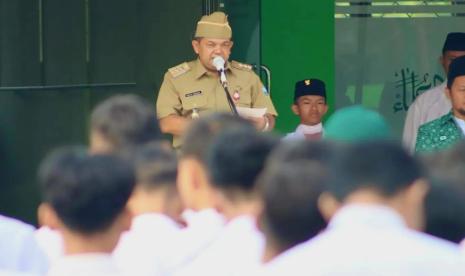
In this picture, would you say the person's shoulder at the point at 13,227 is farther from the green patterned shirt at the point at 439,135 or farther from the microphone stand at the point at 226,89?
Answer: the microphone stand at the point at 226,89

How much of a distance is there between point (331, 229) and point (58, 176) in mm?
723

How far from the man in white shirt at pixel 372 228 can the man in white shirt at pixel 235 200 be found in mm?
311

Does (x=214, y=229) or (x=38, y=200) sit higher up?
(x=214, y=229)

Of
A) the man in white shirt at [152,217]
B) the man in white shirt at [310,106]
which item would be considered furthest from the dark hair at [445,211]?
the man in white shirt at [310,106]

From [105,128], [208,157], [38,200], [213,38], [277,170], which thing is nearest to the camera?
[277,170]

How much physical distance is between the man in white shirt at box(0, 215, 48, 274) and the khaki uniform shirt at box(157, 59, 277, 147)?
2.78m

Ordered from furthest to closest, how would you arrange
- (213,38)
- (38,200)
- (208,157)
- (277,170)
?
(38,200) < (213,38) < (208,157) < (277,170)

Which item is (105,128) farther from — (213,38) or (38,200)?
(38,200)

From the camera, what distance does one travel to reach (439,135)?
5164 mm

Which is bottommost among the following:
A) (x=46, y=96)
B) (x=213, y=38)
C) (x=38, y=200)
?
(x=38, y=200)

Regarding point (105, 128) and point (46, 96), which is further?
point (46, 96)

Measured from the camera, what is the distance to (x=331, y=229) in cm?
265

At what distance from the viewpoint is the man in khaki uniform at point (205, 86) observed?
6.09 m

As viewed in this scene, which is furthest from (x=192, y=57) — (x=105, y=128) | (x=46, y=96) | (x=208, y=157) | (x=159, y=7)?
(x=208, y=157)
